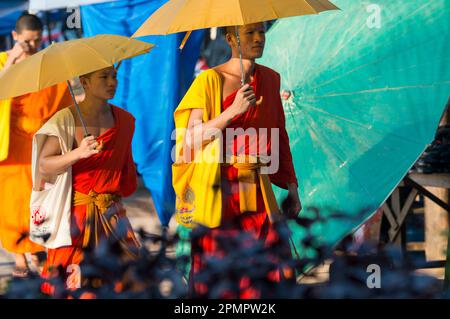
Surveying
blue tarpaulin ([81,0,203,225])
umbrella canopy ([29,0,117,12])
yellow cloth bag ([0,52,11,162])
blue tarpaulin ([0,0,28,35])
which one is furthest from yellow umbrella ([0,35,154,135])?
blue tarpaulin ([0,0,28,35])

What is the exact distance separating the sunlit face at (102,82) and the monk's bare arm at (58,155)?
28 centimetres

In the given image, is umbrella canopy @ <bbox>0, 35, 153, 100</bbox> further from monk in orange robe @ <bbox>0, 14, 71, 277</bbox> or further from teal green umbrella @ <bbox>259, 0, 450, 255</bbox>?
monk in orange robe @ <bbox>0, 14, 71, 277</bbox>

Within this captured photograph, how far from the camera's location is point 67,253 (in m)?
4.95

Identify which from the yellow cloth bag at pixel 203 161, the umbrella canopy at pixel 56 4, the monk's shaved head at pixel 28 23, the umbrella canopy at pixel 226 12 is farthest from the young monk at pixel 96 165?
the umbrella canopy at pixel 56 4

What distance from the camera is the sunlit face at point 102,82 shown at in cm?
490

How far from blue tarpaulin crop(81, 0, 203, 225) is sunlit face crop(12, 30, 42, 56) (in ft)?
3.14

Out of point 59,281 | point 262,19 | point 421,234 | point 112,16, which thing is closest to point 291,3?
point 262,19

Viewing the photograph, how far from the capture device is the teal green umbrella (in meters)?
6.12

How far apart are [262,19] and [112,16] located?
135 inches

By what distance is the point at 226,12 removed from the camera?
436 centimetres

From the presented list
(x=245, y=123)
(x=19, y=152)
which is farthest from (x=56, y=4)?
(x=245, y=123)

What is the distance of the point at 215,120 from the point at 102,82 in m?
0.63
